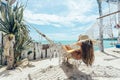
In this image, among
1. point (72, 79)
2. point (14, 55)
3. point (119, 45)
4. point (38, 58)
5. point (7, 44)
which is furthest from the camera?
point (119, 45)

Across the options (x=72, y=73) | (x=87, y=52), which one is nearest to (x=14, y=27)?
(x=72, y=73)

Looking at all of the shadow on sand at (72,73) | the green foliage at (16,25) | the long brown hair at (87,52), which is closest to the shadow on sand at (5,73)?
the green foliage at (16,25)

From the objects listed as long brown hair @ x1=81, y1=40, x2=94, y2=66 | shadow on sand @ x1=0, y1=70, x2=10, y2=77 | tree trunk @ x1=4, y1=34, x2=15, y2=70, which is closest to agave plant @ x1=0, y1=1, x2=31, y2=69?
tree trunk @ x1=4, y1=34, x2=15, y2=70

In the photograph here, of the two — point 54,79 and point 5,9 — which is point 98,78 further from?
point 5,9

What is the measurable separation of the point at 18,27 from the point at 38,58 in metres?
2.39

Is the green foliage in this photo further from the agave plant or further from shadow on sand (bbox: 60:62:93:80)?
shadow on sand (bbox: 60:62:93:80)

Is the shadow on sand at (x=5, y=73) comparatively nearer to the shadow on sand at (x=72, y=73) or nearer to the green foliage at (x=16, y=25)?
the green foliage at (x=16, y=25)

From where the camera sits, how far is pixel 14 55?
6297 mm

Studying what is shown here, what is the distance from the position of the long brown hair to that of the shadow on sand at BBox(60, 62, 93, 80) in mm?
436

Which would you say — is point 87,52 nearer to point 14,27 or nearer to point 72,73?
point 72,73

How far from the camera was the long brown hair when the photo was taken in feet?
13.7

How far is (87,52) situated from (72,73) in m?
0.82

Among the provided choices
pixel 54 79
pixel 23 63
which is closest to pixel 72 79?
pixel 54 79

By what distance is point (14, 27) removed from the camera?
5.98m
